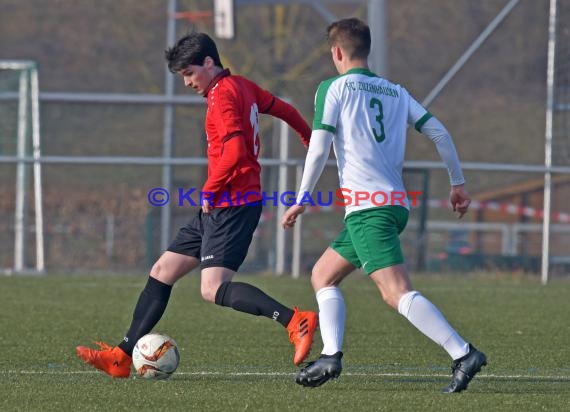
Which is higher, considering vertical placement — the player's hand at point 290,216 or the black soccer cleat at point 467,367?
the player's hand at point 290,216

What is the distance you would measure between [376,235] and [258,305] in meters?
0.76

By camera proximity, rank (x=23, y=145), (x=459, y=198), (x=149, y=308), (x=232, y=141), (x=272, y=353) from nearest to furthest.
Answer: (x=459, y=198), (x=232, y=141), (x=149, y=308), (x=272, y=353), (x=23, y=145)

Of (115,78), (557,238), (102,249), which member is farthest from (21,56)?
(557,238)

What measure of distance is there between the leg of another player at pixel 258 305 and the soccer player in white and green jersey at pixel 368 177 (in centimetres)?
8

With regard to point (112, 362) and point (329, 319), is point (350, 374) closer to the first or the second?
point (329, 319)

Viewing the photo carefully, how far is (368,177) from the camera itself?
6.17 m

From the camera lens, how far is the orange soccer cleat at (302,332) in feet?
20.4

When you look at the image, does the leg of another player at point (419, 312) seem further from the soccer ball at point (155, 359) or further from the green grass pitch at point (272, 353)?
the soccer ball at point (155, 359)

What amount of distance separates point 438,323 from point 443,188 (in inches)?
820

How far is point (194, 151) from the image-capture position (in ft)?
90.1

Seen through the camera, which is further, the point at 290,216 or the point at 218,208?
the point at 218,208

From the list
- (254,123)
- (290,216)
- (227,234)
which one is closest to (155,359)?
(227,234)

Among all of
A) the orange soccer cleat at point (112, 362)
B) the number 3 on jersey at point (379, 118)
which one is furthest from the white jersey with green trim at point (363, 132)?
the orange soccer cleat at point (112, 362)

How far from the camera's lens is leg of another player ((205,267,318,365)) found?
20.6 ft
